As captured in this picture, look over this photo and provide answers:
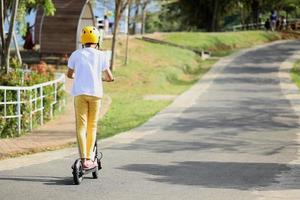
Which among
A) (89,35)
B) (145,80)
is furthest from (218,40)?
(89,35)

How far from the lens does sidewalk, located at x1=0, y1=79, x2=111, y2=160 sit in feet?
33.7

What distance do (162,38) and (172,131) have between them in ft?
93.1

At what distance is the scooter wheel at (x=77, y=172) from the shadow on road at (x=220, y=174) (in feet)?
3.29

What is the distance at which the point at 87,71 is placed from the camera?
7738mm

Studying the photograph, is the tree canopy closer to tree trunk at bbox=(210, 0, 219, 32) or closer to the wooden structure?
tree trunk at bbox=(210, 0, 219, 32)

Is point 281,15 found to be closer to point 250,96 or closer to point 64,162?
point 250,96

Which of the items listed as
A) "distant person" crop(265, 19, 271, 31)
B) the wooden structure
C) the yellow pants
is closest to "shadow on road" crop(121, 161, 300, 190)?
the yellow pants

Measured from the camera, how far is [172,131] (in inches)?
521

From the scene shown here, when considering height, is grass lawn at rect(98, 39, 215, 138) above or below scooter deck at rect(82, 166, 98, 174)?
below

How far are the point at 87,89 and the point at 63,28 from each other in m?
22.1

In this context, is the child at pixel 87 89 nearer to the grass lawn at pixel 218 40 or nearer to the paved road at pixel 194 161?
the paved road at pixel 194 161

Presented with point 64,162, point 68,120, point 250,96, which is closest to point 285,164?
point 64,162

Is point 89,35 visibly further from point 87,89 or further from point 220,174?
point 220,174

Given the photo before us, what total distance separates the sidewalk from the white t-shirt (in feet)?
8.03
